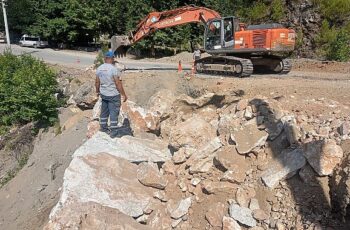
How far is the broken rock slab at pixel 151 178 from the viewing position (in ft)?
20.5

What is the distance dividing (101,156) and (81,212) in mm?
1290

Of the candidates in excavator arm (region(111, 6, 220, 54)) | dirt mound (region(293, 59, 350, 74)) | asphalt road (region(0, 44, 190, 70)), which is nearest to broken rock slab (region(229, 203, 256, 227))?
excavator arm (region(111, 6, 220, 54))

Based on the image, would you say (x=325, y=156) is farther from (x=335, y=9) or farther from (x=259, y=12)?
(x=259, y=12)

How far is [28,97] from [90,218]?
348 inches

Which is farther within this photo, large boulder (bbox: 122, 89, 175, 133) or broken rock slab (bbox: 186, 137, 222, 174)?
large boulder (bbox: 122, 89, 175, 133)

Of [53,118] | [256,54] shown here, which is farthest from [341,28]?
[53,118]

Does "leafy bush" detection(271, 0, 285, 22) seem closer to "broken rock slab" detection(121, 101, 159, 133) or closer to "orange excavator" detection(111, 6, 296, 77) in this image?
"orange excavator" detection(111, 6, 296, 77)

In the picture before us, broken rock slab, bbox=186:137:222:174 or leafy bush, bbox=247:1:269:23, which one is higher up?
leafy bush, bbox=247:1:269:23

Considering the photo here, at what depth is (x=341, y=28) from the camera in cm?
2084

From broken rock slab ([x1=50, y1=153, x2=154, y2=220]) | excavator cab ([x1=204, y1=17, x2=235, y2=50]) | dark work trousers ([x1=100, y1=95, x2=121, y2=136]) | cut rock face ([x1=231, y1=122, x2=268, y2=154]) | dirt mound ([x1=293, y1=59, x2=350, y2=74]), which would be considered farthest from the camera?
dirt mound ([x1=293, y1=59, x2=350, y2=74])

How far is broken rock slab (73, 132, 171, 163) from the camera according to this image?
6.95 m

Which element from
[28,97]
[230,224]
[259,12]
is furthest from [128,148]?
[259,12]

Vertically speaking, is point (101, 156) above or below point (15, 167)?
above

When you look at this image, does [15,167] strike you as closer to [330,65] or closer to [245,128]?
[245,128]
